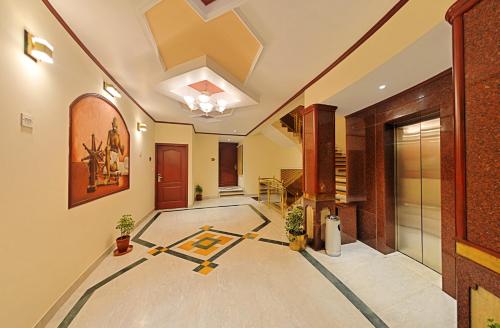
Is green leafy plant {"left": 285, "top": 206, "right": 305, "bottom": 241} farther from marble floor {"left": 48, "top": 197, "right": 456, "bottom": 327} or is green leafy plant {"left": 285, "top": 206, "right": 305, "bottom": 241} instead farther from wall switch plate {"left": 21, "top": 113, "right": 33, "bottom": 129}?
wall switch plate {"left": 21, "top": 113, "right": 33, "bottom": 129}

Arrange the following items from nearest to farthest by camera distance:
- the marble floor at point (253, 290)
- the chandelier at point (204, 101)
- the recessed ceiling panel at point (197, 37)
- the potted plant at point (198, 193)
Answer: the marble floor at point (253, 290)
the recessed ceiling panel at point (197, 37)
the chandelier at point (204, 101)
the potted plant at point (198, 193)

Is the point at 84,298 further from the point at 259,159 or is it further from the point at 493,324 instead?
the point at 259,159

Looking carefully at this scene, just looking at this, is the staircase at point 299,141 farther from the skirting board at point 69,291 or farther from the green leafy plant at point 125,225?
the skirting board at point 69,291

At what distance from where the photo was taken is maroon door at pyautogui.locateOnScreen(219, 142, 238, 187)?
963cm

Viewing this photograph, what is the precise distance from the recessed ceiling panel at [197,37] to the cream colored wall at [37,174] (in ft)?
3.26

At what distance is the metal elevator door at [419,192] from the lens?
244 centimetres

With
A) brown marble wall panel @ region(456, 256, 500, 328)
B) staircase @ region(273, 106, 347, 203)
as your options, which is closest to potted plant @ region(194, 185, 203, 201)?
staircase @ region(273, 106, 347, 203)

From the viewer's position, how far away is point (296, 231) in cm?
315

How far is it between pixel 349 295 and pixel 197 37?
11.9 ft

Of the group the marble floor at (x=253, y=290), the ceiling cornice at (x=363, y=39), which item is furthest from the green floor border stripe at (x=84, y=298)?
the ceiling cornice at (x=363, y=39)

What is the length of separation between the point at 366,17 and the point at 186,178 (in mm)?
6002

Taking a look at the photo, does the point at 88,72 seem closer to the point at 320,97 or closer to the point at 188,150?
the point at 320,97

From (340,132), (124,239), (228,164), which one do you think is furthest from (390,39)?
(228,164)

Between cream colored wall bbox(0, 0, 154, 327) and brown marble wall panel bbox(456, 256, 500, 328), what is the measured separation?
319 cm
